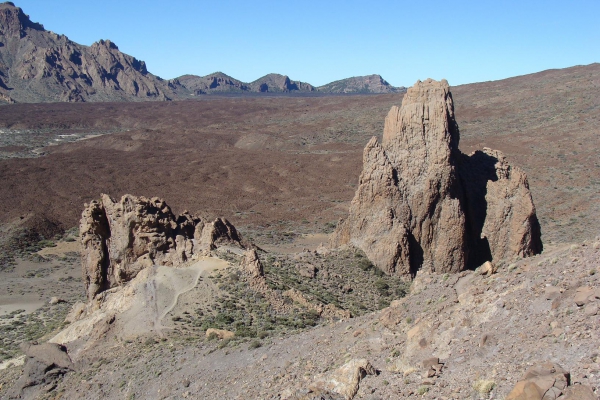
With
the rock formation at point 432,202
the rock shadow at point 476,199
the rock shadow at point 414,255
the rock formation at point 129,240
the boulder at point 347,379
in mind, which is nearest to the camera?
the boulder at point 347,379

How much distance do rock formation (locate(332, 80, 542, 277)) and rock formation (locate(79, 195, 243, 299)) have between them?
22.5 ft

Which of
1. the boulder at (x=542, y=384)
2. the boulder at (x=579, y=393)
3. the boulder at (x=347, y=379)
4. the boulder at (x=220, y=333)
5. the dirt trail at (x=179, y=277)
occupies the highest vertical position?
the boulder at (x=579, y=393)

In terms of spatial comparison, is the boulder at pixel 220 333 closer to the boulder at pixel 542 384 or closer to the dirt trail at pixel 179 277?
the dirt trail at pixel 179 277

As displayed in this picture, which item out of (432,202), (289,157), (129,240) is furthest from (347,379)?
(289,157)

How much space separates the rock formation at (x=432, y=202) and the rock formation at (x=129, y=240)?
22.5 ft

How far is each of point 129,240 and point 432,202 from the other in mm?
12465

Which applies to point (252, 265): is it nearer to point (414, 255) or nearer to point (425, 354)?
point (414, 255)

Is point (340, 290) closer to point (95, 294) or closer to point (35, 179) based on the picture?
point (95, 294)

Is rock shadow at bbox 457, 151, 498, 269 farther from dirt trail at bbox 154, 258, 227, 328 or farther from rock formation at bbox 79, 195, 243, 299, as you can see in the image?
rock formation at bbox 79, 195, 243, 299

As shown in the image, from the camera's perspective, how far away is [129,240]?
2169cm

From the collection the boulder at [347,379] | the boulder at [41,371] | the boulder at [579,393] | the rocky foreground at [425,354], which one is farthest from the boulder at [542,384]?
the boulder at [41,371]

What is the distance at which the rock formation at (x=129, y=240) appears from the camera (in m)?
21.5

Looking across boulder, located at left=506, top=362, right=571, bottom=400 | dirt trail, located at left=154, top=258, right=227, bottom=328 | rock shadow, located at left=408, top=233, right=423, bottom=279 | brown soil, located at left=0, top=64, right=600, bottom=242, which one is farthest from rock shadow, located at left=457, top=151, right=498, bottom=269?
brown soil, located at left=0, top=64, right=600, bottom=242

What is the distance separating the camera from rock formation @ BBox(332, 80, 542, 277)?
20500 millimetres
